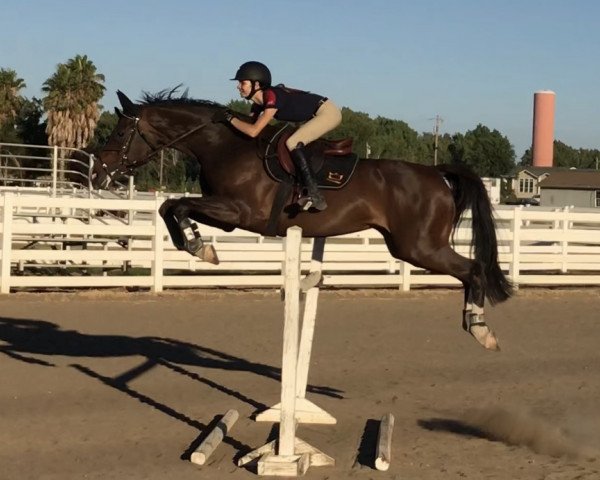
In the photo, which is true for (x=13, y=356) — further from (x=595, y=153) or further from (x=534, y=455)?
(x=595, y=153)

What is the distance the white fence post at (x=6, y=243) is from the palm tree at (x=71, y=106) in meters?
31.2

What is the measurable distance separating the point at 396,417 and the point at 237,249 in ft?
31.8

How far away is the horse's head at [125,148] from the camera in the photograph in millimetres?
7566

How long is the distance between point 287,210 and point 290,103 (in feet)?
2.60

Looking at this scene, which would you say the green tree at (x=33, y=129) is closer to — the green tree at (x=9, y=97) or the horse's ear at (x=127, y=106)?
the green tree at (x=9, y=97)

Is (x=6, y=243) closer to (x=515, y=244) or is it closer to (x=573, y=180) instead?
(x=515, y=244)

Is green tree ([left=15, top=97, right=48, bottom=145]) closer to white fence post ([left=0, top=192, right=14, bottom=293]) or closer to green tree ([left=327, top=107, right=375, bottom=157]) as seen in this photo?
green tree ([left=327, top=107, right=375, bottom=157])

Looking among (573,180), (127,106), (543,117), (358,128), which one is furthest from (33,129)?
(543,117)

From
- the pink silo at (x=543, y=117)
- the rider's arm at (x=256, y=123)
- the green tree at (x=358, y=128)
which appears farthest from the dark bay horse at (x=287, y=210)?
the pink silo at (x=543, y=117)

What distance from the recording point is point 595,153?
498 feet

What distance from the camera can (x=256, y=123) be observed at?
23.9 feet

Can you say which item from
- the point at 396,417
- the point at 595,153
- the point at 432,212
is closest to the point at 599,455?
the point at 396,417

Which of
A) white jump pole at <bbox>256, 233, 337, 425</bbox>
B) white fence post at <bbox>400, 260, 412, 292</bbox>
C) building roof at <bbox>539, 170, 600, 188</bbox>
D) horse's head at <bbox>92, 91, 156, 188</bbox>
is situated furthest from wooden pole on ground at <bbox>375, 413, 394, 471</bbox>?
building roof at <bbox>539, 170, 600, 188</bbox>

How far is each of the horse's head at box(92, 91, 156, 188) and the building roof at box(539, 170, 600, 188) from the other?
257 ft
